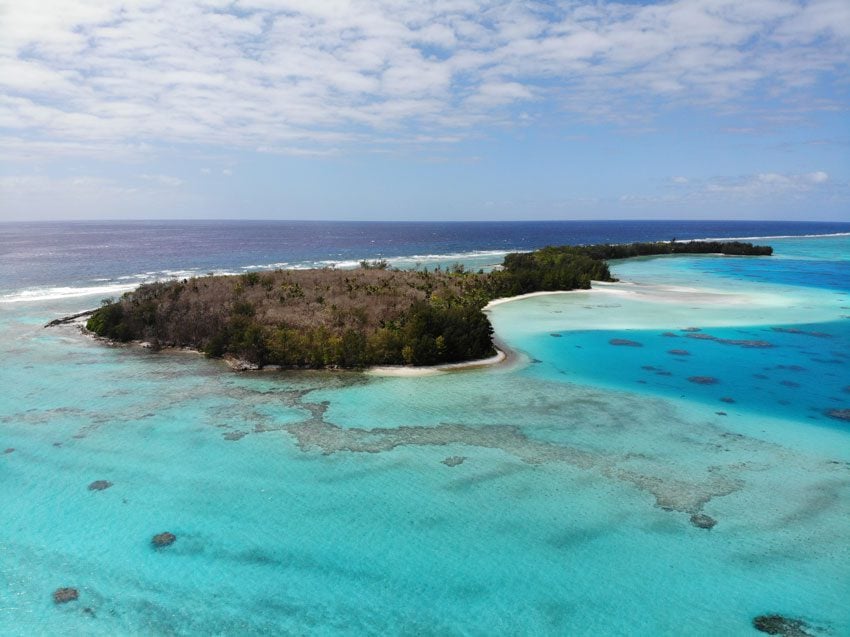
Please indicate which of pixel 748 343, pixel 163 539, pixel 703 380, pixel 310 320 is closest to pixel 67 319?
pixel 310 320

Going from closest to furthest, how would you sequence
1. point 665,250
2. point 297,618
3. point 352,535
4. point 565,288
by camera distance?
point 297,618, point 352,535, point 565,288, point 665,250

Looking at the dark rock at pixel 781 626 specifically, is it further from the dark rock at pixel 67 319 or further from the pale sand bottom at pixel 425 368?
the dark rock at pixel 67 319

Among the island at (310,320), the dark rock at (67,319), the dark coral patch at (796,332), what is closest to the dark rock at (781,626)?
the island at (310,320)

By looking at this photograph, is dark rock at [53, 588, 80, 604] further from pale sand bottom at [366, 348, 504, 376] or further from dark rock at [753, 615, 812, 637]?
pale sand bottom at [366, 348, 504, 376]

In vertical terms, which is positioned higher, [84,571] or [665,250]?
[665,250]

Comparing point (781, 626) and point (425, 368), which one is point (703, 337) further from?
point (781, 626)

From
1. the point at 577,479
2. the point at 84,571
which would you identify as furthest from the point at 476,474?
the point at 84,571

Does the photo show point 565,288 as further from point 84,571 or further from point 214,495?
point 84,571
